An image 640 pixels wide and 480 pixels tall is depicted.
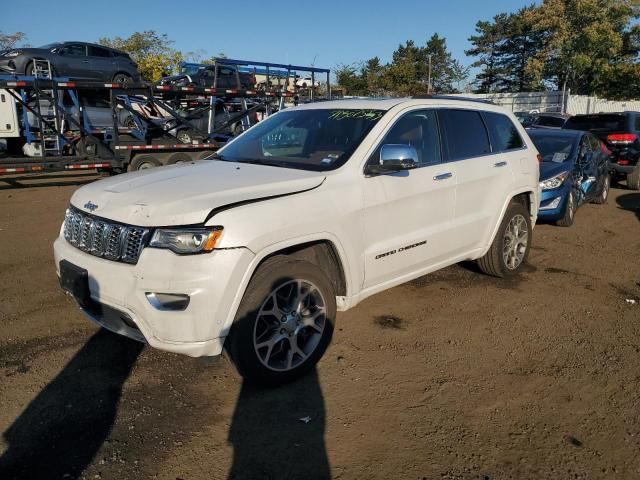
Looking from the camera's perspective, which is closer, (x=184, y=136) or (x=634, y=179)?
(x=634, y=179)

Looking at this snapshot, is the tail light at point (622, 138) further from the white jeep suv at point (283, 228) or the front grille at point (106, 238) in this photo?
the front grille at point (106, 238)

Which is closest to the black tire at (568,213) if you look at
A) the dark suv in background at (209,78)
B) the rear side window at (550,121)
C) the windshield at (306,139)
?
the windshield at (306,139)

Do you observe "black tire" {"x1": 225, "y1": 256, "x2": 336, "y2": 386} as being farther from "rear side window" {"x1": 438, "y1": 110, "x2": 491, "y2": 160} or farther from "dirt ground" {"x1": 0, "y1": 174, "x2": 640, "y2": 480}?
"rear side window" {"x1": 438, "y1": 110, "x2": 491, "y2": 160}

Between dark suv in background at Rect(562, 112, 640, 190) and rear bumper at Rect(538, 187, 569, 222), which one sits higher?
dark suv in background at Rect(562, 112, 640, 190)

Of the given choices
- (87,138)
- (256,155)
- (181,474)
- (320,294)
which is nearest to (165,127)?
(87,138)

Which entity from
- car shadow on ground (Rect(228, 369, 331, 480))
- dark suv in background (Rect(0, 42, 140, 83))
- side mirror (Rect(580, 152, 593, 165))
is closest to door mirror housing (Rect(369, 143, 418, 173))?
car shadow on ground (Rect(228, 369, 331, 480))

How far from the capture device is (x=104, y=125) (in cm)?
1261

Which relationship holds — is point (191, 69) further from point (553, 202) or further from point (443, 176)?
point (443, 176)

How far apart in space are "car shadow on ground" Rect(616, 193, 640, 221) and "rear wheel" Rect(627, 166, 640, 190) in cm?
33

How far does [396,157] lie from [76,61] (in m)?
15.3

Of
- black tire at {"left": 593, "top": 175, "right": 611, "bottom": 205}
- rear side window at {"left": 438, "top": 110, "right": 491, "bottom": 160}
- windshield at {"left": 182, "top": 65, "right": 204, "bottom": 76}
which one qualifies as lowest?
black tire at {"left": 593, "top": 175, "right": 611, "bottom": 205}

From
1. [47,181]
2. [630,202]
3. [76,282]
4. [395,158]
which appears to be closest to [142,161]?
[47,181]

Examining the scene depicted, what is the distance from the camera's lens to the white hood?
2.96 m

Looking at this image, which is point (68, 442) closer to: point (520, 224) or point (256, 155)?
point (256, 155)
